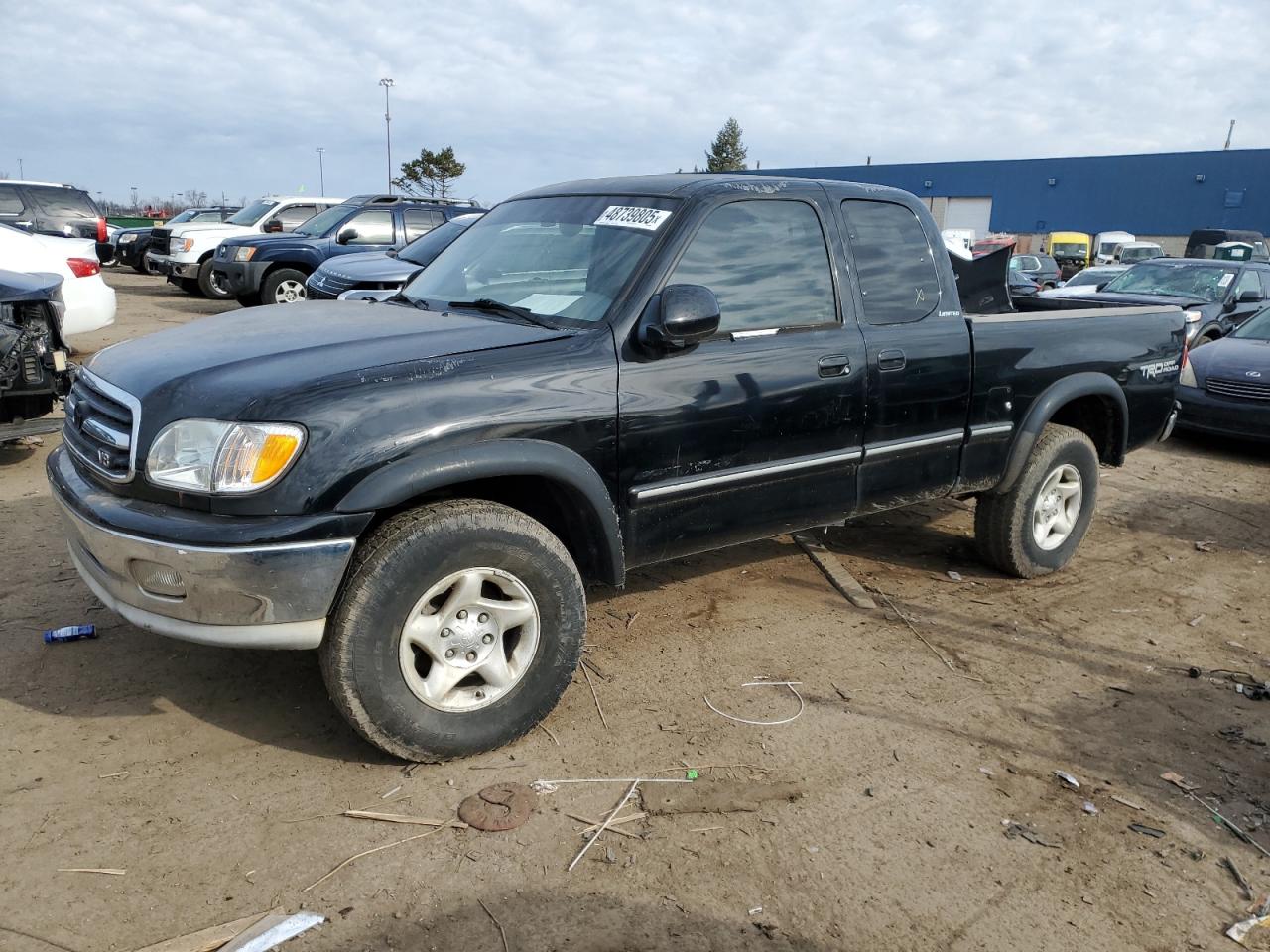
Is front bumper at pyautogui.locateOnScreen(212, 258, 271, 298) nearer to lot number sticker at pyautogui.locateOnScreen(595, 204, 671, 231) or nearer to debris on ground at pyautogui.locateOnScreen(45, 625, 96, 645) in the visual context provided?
debris on ground at pyautogui.locateOnScreen(45, 625, 96, 645)

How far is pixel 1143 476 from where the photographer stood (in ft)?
26.3

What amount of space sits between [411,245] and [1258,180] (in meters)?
44.7

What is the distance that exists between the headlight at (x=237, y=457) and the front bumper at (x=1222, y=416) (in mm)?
8360

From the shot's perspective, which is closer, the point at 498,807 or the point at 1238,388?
the point at 498,807

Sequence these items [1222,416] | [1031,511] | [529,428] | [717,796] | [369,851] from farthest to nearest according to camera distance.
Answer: [1222,416]
[1031,511]
[529,428]
[717,796]
[369,851]

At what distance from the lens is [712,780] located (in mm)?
3244

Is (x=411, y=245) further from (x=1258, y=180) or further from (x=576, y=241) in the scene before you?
(x=1258, y=180)

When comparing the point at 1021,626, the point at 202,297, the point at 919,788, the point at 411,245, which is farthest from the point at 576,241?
the point at 202,297

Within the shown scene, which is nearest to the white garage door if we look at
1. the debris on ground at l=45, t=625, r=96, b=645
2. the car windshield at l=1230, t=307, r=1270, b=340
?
the car windshield at l=1230, t=307, r=1270, b=340

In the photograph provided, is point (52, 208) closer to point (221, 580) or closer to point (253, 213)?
point (253, 213)

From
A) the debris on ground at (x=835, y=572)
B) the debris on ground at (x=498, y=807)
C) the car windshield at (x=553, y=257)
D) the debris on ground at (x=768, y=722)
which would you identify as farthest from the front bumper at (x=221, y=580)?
the debris on ground at (x=835, y=572)

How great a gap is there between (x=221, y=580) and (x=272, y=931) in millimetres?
961

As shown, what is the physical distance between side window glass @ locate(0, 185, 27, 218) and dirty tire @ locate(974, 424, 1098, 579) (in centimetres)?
1572

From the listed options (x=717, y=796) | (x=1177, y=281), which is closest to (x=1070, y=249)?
(x=1177, y=281)
